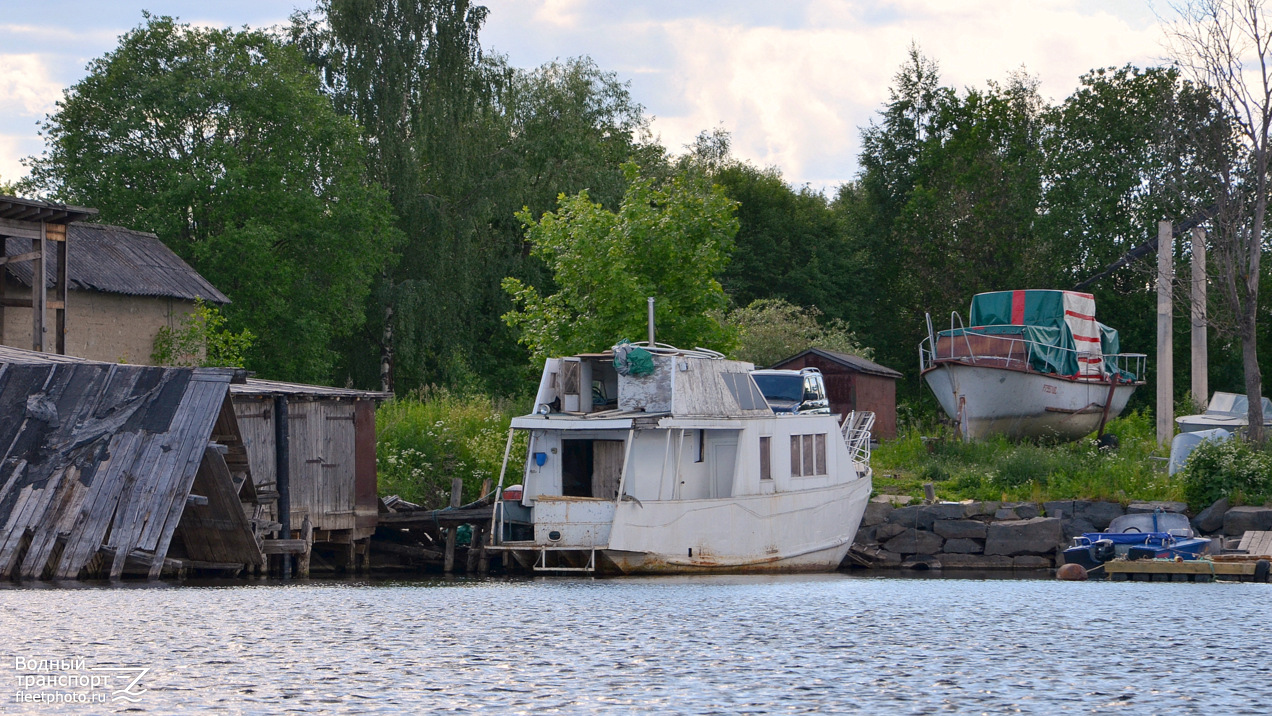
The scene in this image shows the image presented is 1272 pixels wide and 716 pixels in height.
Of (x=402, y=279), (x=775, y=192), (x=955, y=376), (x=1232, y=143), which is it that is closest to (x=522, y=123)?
(x=402, y=279)

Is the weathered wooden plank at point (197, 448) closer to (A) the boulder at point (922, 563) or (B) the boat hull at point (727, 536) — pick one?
(B) the boat hull at point (727, 536)

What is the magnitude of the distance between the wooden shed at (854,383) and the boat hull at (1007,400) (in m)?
2.40

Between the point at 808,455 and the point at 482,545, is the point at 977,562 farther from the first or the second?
the point at 482,545

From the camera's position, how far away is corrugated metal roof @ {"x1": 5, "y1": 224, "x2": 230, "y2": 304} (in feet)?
106

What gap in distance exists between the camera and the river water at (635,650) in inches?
390

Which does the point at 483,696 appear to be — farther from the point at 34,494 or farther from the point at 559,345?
the point at 559,345

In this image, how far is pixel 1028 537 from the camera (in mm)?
27062

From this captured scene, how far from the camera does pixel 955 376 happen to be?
34875 mm

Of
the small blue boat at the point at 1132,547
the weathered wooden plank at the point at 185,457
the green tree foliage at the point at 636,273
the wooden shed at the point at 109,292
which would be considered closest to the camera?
the weathered wooden plank at the point at 185,457

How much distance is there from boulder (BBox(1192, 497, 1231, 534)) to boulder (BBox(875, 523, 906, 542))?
5.74 meters

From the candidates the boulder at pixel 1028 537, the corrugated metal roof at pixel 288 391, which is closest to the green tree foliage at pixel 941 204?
the boulder at pixel 1028 537

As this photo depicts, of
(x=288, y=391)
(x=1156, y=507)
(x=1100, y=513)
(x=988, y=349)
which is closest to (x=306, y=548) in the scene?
(x=288, y=391)

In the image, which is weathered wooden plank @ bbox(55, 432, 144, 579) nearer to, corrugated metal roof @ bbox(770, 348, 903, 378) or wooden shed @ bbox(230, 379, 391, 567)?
wooden shed @ bbox(230, 379, 391, 567)

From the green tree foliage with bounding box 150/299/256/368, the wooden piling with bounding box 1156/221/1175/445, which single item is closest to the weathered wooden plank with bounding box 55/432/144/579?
the green tree foliage with bounding box 150/299/256/368
